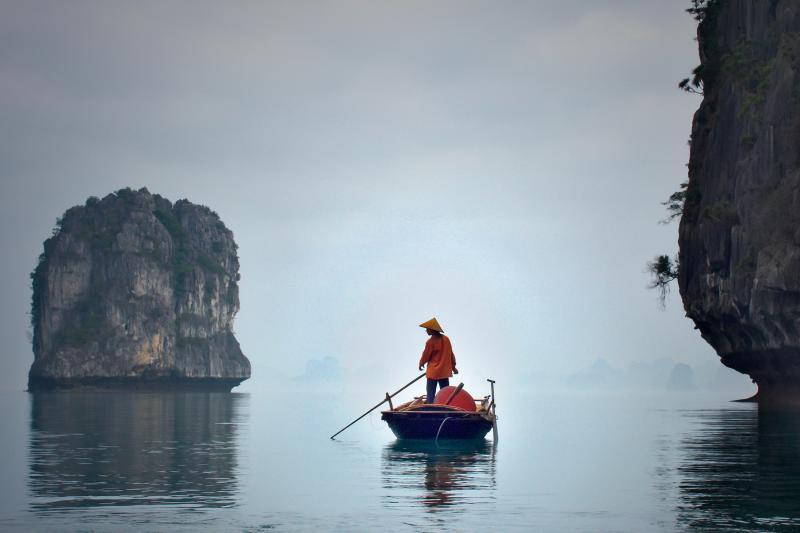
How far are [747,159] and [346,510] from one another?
137ft

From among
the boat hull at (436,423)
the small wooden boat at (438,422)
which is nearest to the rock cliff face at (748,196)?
the small wooden boat at (438,422)

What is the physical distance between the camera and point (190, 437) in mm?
33375

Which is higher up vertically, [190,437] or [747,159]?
[747,159]

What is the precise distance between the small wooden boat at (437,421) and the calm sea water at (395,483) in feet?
1.40

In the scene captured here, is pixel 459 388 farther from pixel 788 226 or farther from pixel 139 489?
pixel 788 226

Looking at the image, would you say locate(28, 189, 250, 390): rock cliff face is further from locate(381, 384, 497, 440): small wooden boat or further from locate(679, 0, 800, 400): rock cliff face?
locate(381, 384, 497, 440): small wooden boat

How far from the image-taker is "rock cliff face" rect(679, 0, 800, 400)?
47.9 meters

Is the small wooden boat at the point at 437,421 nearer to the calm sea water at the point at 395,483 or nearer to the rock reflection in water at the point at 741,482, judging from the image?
the calm sea water at the point at 395,483

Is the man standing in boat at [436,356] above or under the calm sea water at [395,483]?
above

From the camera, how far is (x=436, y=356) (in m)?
30.2

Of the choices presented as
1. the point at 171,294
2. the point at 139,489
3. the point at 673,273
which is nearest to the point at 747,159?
the point at 673,273

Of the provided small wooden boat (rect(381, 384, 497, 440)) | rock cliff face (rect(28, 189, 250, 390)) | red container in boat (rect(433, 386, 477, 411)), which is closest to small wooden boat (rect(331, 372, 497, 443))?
small wooden boat (rect(381, 384, 497, 440))

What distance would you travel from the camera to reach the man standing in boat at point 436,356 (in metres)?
30.0

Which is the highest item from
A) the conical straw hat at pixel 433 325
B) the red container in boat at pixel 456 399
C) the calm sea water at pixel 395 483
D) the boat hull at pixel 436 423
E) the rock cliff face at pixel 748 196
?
the rock cliff face at pixel 748 196
